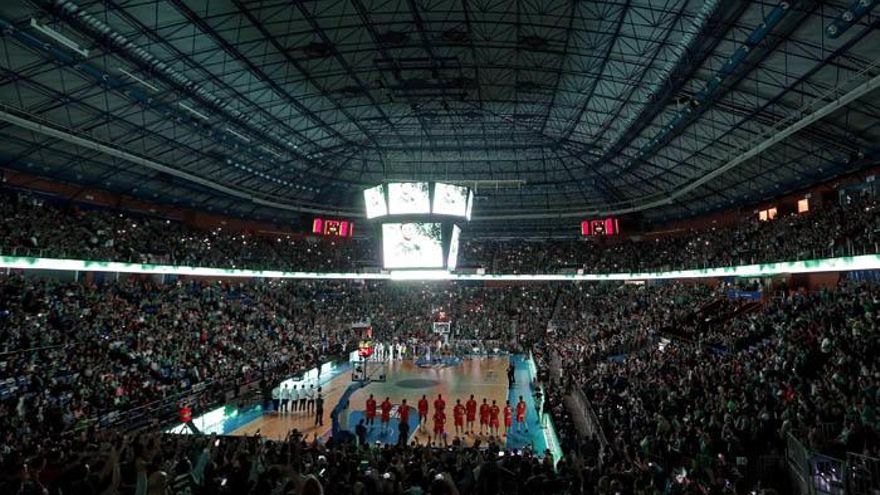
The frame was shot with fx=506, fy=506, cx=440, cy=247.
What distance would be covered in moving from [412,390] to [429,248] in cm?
938

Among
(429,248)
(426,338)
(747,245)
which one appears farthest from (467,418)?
(747,245)

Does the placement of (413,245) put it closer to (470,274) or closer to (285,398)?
(285,398)

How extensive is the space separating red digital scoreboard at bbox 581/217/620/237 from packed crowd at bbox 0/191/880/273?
147 inches

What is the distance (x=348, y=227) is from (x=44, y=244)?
25.4 metres

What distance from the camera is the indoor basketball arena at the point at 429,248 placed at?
9.92m

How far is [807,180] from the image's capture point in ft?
95.8

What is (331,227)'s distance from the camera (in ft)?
153

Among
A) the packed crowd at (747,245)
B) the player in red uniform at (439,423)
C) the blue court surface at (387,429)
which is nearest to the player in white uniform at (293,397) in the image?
the blue court surface at (387,429)

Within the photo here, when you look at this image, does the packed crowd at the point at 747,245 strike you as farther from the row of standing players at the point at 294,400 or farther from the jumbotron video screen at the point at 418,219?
the row of standing players at the point at 294,400

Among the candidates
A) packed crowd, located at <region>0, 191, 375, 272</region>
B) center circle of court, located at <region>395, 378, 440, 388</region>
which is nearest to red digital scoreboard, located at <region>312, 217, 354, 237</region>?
packed crowd, located at <region>0, 191, 375, 272</region>

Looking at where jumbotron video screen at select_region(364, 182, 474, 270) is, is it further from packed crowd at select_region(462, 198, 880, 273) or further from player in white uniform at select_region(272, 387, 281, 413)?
packed crowd at select_region(462, 198, 880, 273)

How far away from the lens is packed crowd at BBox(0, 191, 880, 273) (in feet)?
75.0

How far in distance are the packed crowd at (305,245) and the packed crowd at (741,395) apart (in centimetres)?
282

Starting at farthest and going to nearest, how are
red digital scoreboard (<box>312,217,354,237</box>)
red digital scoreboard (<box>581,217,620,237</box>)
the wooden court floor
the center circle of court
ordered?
1. red digital scoreboard (<box>312,217,354,237</box>)
2. red digital scoreboard (<box>581,217,620,237</box>)
3. the center circle of court
4. the wooden court floor
